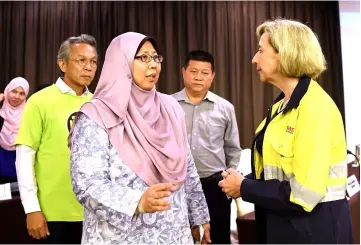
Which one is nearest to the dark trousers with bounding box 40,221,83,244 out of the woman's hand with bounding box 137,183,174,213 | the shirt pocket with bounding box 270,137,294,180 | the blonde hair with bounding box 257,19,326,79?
the woman's hand with bounding box 137,183,174,213

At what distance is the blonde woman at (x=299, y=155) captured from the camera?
1152mm

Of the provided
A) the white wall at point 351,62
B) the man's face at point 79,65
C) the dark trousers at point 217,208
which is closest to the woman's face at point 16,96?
the man's face at point 79,65

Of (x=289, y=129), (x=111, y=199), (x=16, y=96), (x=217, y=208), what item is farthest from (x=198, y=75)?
(x=16, y=96)

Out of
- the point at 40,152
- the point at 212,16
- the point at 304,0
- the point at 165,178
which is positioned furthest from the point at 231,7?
the point at 165,178

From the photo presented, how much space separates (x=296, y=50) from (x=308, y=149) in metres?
0.33

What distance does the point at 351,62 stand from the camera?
4508mm

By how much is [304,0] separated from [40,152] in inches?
164

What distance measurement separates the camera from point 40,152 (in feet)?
5.96

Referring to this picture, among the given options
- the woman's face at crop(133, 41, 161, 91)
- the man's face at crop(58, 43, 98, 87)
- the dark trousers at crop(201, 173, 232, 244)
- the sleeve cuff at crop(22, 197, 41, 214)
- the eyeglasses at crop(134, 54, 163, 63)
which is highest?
the man's face at crop(58, 43, 98, 87)

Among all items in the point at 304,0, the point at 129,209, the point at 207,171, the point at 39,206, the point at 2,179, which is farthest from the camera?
the point at 304,0

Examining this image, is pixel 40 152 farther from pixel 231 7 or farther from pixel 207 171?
pixel 231 7

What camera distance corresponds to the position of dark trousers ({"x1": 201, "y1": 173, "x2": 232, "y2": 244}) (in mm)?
2512

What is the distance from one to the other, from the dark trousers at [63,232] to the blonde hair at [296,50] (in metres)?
1.19

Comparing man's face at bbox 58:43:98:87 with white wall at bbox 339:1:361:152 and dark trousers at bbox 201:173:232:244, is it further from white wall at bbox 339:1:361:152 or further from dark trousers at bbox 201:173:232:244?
white wall at bbox 339:1:361:152
